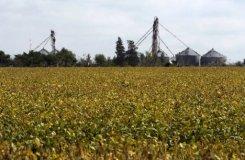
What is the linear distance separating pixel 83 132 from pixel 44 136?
105cm

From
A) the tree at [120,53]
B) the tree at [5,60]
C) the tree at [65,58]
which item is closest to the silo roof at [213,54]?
the tree at [120,53]

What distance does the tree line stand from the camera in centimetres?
9706

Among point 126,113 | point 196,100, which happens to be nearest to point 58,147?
point 126,113

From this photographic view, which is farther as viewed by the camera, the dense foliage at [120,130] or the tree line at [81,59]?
the tree line at [81,59]

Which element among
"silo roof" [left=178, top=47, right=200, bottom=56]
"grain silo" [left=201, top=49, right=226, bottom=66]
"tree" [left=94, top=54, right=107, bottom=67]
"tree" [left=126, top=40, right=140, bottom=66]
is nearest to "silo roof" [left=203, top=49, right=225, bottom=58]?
"grain silo" [left=201, top=49, right=226, bottom=66]

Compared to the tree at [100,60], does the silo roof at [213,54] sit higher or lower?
higher

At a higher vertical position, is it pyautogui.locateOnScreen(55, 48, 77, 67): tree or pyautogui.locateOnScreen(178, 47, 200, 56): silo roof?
pyautogui.locateOnScreen(178, 47, 200, 56): silo roof

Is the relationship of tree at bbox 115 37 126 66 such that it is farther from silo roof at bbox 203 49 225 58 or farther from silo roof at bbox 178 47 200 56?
silo roof at bbox 203 49 225 58

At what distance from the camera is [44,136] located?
11.2 metres

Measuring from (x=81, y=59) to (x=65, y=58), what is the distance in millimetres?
5414

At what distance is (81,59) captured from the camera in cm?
10300

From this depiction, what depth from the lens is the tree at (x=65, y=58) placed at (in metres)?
97.4

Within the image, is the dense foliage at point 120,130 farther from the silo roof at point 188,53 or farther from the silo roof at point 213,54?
the silo roof at point 213,54

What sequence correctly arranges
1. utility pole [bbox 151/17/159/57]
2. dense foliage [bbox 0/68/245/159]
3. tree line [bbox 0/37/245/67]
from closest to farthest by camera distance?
1. dense foliage [bbox 0/68/245/159]
2. tree line [bbox 0/37/245/67]
3. utility pole [bbox 151/17/159/57]
